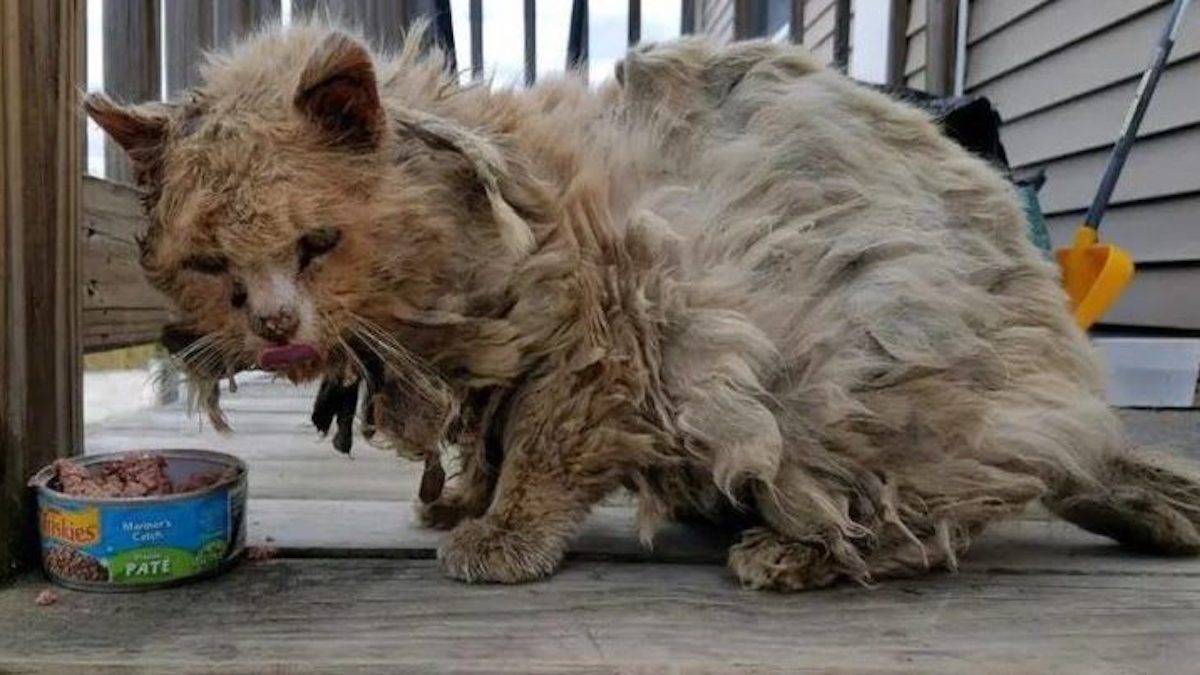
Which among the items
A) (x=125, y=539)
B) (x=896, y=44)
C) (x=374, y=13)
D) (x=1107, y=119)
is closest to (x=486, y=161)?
(x=125, y=539)

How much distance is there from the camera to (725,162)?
3.99 ft

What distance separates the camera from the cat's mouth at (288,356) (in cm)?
96

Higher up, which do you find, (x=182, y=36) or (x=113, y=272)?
(x=182, y=36)

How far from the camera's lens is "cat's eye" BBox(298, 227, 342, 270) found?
0.95m

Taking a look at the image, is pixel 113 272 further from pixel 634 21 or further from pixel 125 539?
pixel 634 21

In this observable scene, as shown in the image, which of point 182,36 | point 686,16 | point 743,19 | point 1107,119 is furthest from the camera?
point 686,16

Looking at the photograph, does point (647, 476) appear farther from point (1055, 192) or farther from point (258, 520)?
point (1055, 192)

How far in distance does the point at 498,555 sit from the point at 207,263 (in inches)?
16.1

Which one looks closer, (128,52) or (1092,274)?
(128,52)

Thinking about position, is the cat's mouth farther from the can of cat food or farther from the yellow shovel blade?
the yellow shovel blade

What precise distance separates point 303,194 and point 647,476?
0.46m

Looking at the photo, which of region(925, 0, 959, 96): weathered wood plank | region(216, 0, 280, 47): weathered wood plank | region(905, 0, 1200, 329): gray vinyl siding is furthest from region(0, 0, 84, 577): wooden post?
region(925, 0, 959, 96): weathered wood plank

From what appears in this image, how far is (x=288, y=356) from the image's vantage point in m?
0.97

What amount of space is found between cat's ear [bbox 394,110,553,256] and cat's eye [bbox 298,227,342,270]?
0.45 ft
